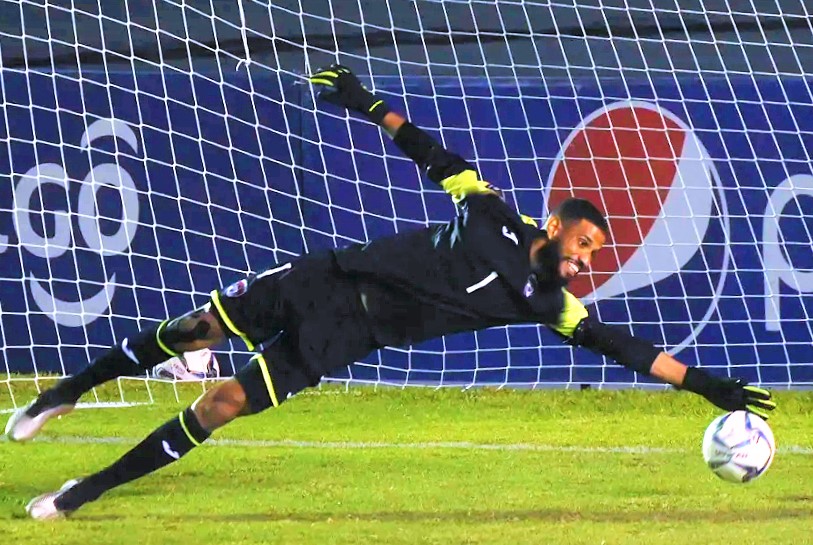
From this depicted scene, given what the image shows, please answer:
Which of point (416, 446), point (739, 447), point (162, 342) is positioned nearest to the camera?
point (739, 447)

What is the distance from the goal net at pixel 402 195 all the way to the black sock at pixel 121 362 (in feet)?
12.5

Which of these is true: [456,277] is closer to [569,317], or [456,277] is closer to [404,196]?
[569,317]

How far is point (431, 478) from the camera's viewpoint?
6.47m

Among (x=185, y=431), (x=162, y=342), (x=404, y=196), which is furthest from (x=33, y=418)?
(x=404, y=196)

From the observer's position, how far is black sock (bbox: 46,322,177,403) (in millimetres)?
5531

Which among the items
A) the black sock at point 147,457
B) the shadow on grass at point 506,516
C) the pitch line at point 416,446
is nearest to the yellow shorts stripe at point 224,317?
the black sock at point 147,457

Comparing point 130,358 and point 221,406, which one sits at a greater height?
point 221,406

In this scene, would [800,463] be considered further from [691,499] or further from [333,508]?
[333,508]

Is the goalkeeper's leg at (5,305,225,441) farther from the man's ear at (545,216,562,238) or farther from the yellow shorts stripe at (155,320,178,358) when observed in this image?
the man's ear at (545,216,562,238)

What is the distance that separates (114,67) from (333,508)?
5.48m

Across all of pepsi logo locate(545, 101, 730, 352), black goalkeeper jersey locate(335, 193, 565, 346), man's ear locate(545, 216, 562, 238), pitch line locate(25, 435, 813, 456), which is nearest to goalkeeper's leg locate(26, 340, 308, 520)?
black goalkeeper jersey locate(335, 193, 565, 346)

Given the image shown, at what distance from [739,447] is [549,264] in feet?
3.02

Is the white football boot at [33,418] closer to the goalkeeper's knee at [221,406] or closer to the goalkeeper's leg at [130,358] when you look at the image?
the goalkeeper's leg at [130,358]

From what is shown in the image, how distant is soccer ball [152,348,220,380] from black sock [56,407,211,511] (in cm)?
417
